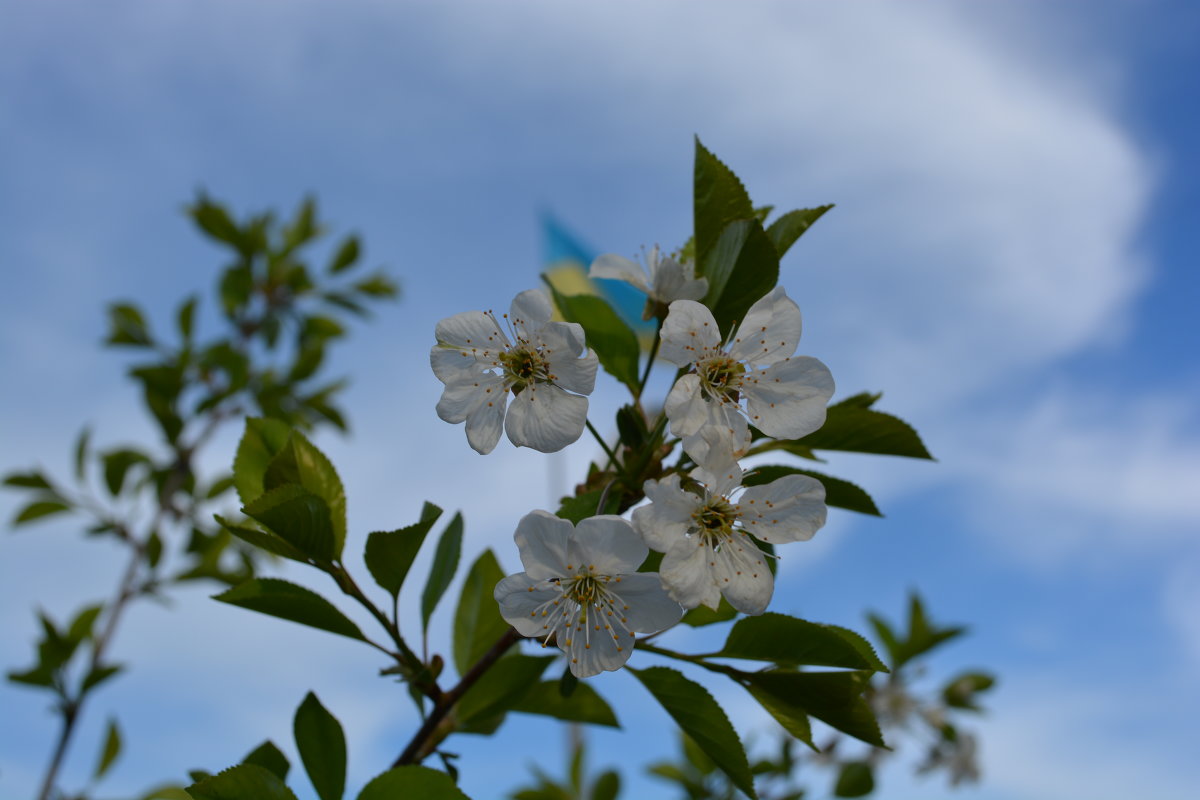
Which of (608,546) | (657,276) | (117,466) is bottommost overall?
(608,546)

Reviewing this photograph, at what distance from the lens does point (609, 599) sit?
119cm

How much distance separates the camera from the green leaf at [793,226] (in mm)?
1362

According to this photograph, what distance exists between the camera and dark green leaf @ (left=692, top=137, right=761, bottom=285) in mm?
1408

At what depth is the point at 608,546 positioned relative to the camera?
1.12 meters

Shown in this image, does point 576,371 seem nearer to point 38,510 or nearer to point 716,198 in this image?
point 716,198

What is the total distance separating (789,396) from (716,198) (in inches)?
14.3

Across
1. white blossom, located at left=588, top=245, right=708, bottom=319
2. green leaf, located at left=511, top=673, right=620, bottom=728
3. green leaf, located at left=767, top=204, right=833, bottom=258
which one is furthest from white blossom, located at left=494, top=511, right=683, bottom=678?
green leaf, located at left=767, top=204, right=833, bottom=258

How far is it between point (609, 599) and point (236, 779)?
0.52 metres

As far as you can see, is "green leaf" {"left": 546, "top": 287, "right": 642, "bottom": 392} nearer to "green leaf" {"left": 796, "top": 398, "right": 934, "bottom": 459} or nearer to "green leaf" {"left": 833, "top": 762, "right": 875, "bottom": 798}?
"green leaf" {"left": 796, "top": 398, "right": 934, "bottom": 459}

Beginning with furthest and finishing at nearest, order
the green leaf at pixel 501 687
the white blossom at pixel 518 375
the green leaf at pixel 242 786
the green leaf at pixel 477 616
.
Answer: the green leaf at pixel 477 616
the green leaf at pixel 501 687
the white blossom at pixel 518 375
the green leaf at pixel 242 786

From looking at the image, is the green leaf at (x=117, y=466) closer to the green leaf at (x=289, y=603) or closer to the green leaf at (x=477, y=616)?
the green leaf at (x=477, y=616)

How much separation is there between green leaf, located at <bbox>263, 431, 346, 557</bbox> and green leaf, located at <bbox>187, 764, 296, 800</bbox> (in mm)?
316

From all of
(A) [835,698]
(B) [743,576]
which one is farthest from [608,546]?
(A) [835,698]

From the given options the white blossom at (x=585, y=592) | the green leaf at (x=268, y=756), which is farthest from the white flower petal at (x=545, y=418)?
the green leaf at (x=268, y=756)
